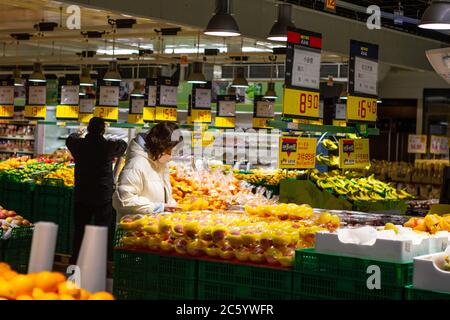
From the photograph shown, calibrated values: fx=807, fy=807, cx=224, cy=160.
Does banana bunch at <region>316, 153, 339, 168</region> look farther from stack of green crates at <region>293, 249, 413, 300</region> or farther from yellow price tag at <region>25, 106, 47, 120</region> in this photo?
yellow price tag at <region>25, 106, 47, 120</region>

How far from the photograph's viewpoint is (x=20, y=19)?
11602mm

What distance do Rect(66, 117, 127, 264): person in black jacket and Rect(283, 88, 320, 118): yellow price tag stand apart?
5.40 feet

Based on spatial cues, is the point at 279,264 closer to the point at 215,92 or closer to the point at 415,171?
the point at 415,171

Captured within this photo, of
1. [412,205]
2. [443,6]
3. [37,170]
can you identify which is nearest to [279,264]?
[443,6]

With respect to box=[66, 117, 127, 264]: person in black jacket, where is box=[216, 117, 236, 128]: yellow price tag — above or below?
above

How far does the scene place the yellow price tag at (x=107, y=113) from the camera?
1501 cm

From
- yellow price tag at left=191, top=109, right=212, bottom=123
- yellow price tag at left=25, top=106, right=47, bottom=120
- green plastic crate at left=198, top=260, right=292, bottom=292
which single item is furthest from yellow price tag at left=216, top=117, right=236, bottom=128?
green plastic crate at left=198, top=260, right=292, bottom=292

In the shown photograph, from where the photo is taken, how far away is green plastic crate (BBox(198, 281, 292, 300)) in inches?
166

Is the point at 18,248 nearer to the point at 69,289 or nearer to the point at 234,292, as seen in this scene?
the point at 234,292

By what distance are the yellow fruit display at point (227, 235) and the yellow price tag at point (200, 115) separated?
377 inches

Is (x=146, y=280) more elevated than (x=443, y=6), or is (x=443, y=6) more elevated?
(x=443, y=6)

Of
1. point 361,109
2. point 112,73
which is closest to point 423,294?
point 361,109

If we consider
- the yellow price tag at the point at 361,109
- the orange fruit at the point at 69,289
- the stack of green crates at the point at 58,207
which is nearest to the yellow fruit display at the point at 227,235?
the orange fruit at the point at 69,289
